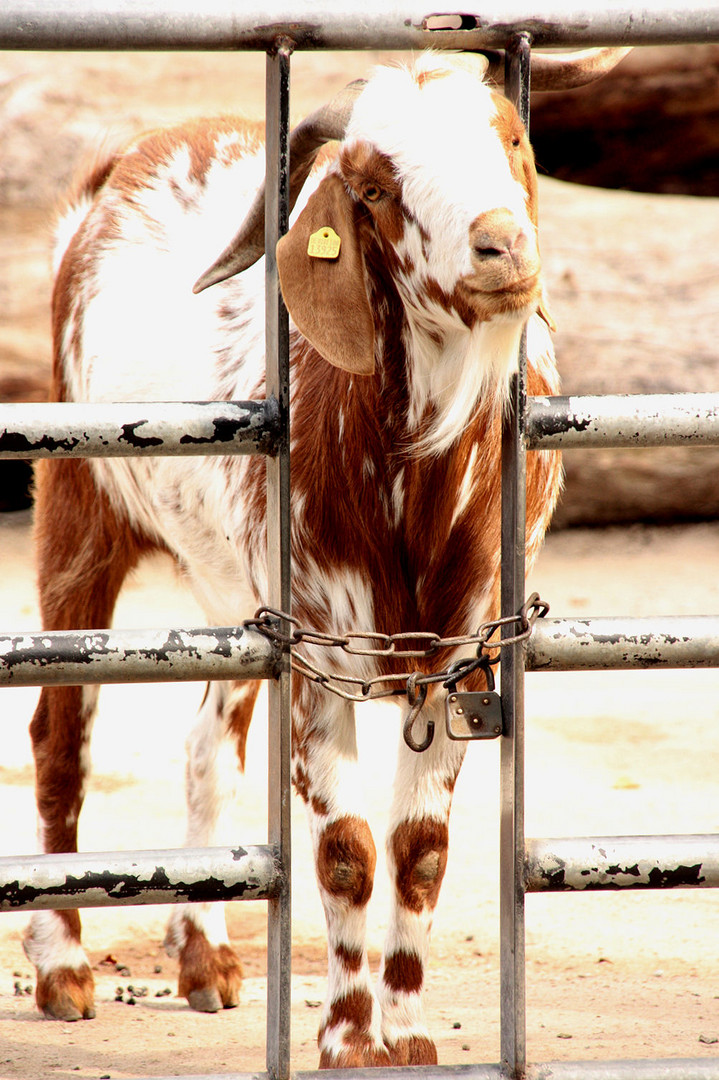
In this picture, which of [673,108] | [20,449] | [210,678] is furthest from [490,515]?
[673,108]

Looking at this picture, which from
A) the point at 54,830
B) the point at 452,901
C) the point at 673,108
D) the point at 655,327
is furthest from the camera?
the point at 673,108

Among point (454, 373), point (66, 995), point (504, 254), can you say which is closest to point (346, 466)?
point (454, 373)

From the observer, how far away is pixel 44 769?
3.97 metres

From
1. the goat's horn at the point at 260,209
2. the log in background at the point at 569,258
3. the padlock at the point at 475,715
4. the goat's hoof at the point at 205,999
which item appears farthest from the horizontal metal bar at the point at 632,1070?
the log in background at the point at 569,258

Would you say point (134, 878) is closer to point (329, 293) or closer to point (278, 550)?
point (278, 550)

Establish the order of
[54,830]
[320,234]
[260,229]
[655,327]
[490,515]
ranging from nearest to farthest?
[320,234] < [260,229] < [490,515] < [54,830] < [655,327]

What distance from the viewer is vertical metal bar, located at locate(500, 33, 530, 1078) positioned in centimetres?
191

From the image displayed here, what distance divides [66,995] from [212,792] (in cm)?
75

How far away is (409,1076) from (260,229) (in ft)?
4.83

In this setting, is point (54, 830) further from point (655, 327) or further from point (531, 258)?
point (655, 327)

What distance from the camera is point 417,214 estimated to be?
240 cm

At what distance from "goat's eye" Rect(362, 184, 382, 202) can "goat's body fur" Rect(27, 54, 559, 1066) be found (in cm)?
4

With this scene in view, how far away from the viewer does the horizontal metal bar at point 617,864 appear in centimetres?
192

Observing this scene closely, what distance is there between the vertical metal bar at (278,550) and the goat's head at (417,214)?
7.7 inches
